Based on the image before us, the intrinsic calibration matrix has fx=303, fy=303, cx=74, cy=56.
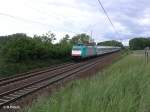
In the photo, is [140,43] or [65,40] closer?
[65,40]

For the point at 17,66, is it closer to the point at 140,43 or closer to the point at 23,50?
the point at 23,50

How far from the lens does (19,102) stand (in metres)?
13.1

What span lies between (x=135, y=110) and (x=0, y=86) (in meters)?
12.2

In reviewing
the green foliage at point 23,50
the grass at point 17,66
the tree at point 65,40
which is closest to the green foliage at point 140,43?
the tree at point 65,40

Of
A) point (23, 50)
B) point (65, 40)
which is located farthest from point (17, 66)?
point (65, 40)

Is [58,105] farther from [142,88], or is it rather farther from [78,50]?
[78,50]

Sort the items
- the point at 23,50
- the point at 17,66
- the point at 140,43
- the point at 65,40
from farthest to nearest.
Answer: the point at 140,43, the point at 65,40, the point at 23,50, the point at 17,66

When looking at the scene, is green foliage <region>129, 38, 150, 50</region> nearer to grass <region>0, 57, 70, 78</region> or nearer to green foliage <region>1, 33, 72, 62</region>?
→ green foliage <region>1, 33, 72, 62</region>

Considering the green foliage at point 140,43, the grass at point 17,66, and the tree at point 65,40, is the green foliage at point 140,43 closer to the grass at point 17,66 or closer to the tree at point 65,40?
the tree at point 65,40

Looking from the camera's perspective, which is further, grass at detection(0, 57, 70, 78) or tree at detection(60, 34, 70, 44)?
tree at detection(60, 34, 70, 44)

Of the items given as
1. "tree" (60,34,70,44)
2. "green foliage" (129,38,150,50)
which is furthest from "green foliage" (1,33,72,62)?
"green foliage" (129,38,150,50)

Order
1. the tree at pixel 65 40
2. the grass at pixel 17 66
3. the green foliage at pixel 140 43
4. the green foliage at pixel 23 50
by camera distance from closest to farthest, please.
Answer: the grass at pixel 17 66
the green foliage at pixel 23 50
the tree at pixel 65 40
the green foliage at pixel 140 43

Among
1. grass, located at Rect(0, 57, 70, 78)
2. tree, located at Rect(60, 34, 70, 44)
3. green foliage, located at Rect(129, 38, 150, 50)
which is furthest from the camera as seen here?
green foliage, located at Rect(129, 38, 150, 50)

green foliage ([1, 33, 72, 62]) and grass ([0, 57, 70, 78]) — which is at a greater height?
green foliage ([1, 33, 72, 62])
